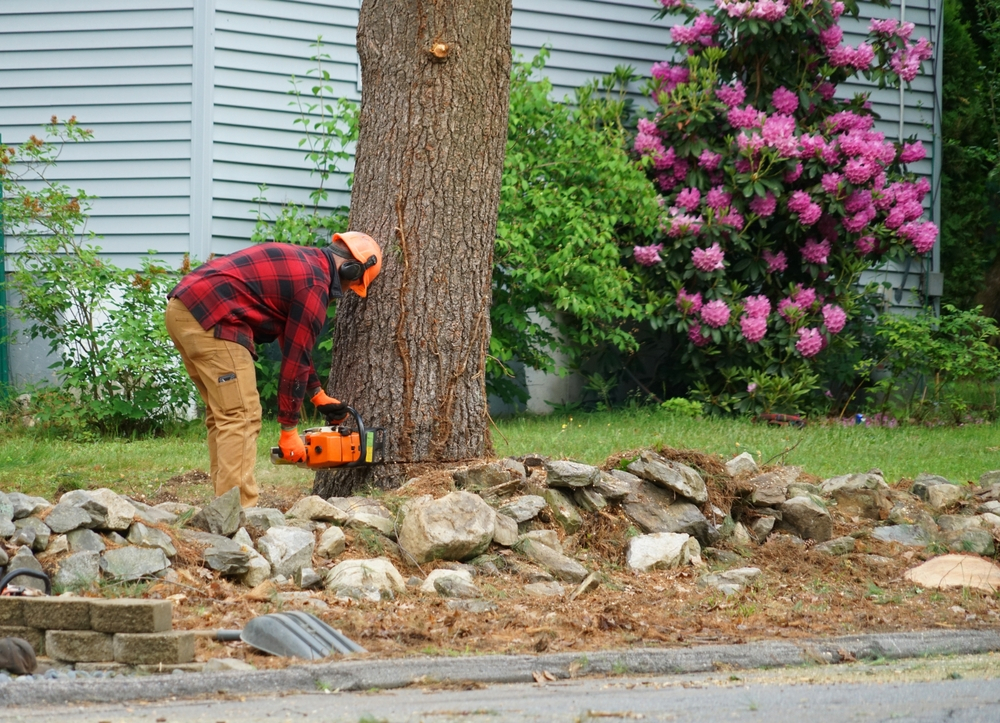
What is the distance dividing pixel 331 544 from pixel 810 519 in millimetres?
2653

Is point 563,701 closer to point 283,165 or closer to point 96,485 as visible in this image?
point 96,485

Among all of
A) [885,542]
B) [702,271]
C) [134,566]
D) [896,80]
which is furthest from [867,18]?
[134,566]

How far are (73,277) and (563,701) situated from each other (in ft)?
22.9

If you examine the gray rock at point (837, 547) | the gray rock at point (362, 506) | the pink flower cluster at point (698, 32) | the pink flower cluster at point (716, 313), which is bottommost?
the gray rock at point (837, 547)

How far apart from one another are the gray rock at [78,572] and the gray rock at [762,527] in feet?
11.5

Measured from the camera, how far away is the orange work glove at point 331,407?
612 centimetres

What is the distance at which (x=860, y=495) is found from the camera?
22.4ft

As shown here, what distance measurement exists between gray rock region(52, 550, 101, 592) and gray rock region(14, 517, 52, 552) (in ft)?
0.59

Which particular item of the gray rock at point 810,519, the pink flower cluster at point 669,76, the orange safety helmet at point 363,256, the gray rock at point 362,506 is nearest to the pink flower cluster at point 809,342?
the pink flower cluster at point 669,76

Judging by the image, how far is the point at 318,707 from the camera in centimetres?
315

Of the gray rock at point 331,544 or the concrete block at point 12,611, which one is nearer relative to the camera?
the concrete block at point 12,611

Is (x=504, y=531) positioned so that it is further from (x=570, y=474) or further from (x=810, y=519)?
(x=810, y=519)

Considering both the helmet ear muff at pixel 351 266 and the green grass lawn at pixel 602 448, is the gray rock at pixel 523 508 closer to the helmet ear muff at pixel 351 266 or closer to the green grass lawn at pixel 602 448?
the helmet ear muff at pixel 351 266

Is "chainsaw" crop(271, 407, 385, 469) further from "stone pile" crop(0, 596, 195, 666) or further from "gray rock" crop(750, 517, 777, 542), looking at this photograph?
"stone pile" crop(0, 596, 195, 666)
